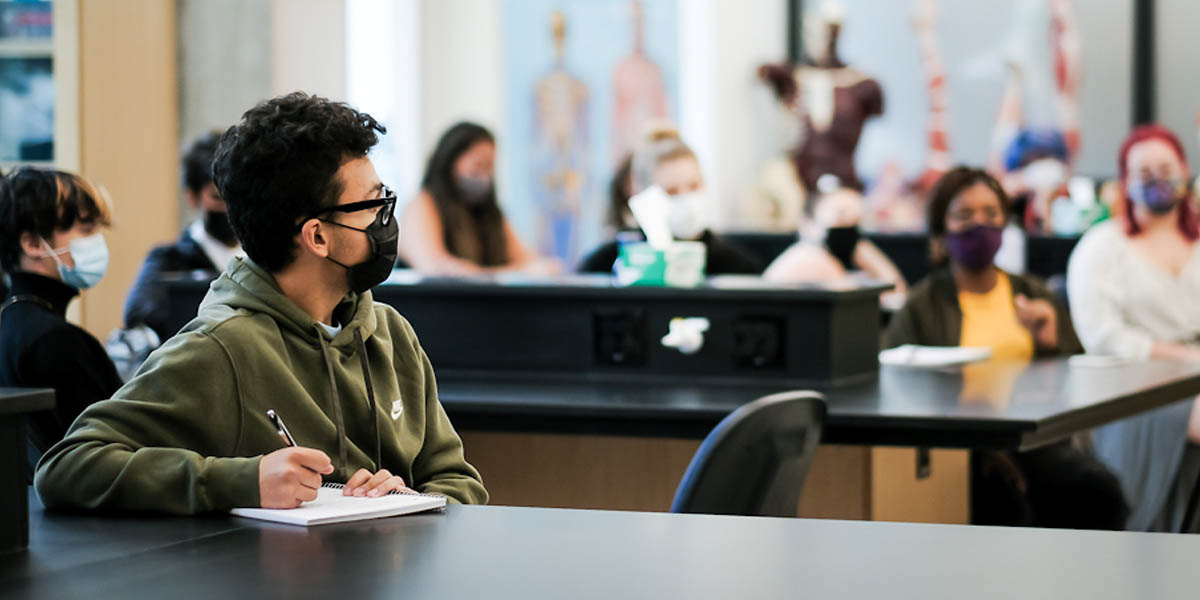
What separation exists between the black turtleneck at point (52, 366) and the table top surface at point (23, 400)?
899mm

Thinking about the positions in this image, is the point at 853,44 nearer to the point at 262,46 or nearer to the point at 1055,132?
the point at 1055,132

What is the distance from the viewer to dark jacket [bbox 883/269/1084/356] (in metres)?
4.12

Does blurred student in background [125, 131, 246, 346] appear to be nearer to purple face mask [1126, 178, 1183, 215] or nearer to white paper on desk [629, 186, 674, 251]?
white paper on desk [629, 186, 674, 251]

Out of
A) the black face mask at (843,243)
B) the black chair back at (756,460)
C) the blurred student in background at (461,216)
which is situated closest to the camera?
the black chair back at (756,460)

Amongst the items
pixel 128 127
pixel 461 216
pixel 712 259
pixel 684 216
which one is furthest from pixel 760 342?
pixel 128 127

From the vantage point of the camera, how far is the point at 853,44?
28.4 ft

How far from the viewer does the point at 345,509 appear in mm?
1667

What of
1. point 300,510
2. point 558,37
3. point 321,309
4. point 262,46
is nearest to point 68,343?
point 321,309

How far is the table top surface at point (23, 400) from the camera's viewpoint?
1.54 meters

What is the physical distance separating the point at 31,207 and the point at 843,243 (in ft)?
12.1

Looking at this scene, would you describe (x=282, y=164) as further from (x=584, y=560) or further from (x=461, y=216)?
(x=461, y=216)

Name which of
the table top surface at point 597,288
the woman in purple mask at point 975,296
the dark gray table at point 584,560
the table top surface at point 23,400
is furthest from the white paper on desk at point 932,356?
the table top surface at point 23,400

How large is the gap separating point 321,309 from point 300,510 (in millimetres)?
375

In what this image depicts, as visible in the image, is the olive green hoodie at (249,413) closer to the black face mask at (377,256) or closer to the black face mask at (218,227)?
the black face mask at (377,256)
